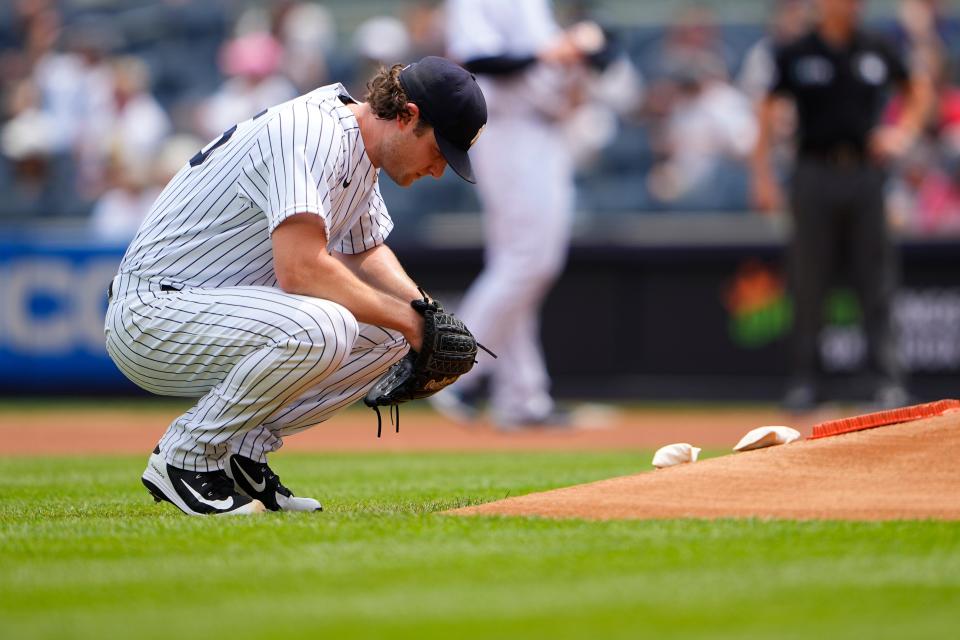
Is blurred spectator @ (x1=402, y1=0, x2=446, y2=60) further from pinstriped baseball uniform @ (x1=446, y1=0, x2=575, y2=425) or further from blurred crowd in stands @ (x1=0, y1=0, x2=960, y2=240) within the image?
pinstriped baseball uniform @ (x1=446, y1=0, x2=575, y2=425)

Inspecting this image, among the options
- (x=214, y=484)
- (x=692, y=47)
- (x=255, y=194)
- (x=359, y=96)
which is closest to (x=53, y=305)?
(x=359, y=96)

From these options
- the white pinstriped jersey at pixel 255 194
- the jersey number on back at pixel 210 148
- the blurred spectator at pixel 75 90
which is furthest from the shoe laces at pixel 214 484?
the blurred spectator at pixel 75 90

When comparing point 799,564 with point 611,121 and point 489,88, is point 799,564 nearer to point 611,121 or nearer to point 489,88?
point 489,88

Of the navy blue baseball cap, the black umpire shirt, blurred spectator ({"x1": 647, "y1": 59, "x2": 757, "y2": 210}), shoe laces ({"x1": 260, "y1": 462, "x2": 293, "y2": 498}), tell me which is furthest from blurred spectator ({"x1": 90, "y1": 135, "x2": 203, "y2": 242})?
the navy blue baseball cap

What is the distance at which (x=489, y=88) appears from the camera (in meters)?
9.10

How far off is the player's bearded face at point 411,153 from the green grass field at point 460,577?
41.8 inches

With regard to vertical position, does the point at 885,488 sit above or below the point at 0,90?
below

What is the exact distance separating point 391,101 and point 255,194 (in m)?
0.50

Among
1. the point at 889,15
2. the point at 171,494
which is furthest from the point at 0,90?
the point at 171,494

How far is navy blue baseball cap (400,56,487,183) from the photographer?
4340 millimetres

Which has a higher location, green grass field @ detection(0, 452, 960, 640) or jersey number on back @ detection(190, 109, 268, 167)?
jersey number on back @ detection(190, 109, 268, 167)

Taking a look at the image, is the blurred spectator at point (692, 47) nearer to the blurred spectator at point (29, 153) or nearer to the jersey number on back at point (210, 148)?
the blurred spectator at point (29, 153)

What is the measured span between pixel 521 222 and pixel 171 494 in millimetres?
4817

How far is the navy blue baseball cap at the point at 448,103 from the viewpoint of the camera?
4.34 metres
